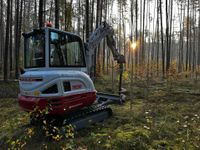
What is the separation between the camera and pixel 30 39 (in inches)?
254

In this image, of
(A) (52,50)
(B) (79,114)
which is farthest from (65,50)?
(B) (79,114)

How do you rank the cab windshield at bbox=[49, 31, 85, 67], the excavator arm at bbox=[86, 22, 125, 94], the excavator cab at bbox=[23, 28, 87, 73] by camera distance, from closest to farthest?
1. the excavator cab at bbox=[23, 28, 87, 73]
2. the cab windshield at bbox=[49, 31, 85, 67]
3. the excavator arm at bbox=[86, 22, 125, 94]

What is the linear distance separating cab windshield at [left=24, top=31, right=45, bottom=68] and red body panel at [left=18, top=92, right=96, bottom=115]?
2.70 feet

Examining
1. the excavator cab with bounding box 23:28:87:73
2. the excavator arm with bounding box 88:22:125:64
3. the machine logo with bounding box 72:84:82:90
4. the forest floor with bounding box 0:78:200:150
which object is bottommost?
the forest floor with bounding box 0:78:200:150

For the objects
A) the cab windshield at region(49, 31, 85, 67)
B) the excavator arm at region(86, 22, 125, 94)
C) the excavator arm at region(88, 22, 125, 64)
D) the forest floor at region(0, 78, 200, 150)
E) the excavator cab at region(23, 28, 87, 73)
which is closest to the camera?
the forest floor at region(0, 78, 200, 150)

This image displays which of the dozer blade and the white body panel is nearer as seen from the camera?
the white body panel

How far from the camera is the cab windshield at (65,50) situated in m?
6.10

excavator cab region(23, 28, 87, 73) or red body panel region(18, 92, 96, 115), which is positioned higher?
excavator cab region(23, 28, 87, 73)

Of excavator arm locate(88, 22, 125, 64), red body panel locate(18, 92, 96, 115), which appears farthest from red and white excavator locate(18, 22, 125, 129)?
excavator arm locate(88, 22, 125, 64)

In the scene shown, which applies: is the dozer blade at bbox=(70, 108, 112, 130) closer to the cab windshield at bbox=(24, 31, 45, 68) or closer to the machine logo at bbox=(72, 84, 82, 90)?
the machine logo at bbox=(72, 84, 82, 90)

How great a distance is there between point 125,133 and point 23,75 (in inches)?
105

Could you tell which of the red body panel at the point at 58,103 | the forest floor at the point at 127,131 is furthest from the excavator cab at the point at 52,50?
the forest floor at the point at 127,131

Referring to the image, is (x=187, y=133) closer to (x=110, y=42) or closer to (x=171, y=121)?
(x=171, y=121)

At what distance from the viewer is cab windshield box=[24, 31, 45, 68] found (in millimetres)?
6047
